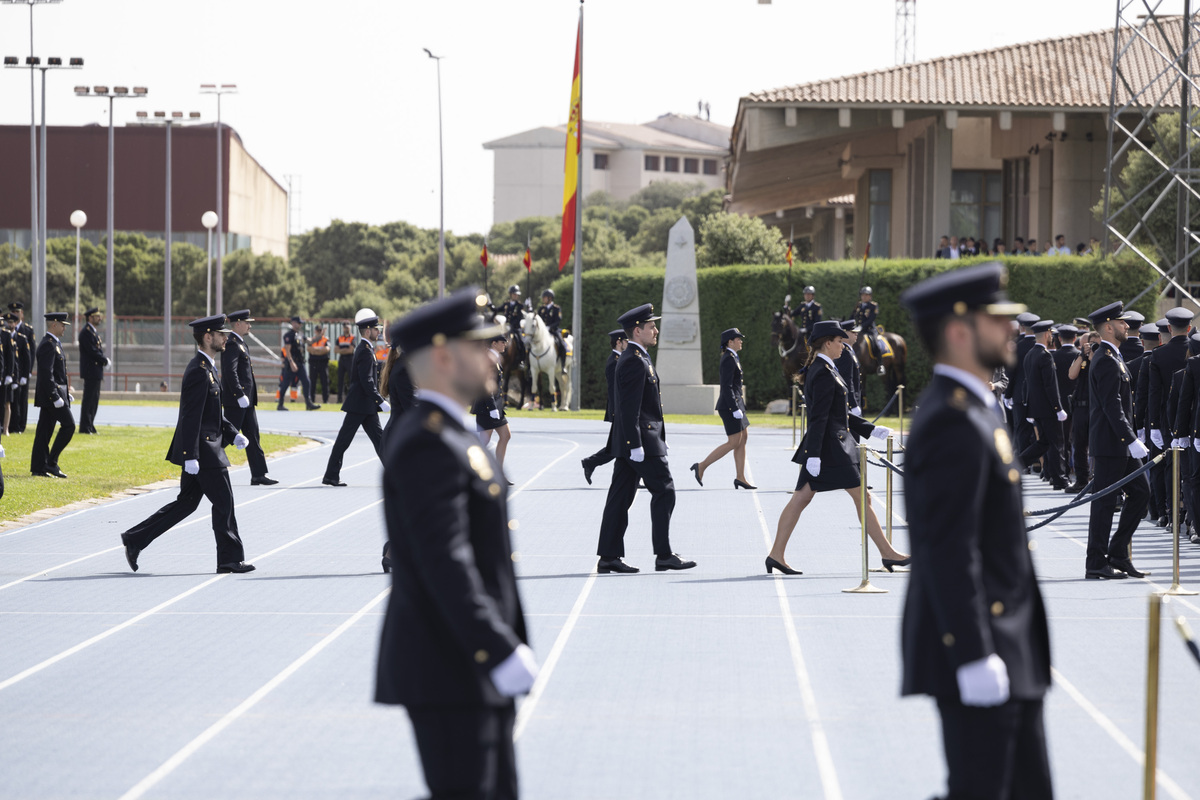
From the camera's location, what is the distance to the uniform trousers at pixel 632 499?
10.3 metres

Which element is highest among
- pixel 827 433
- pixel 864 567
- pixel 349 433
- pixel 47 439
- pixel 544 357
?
pixel 544 357

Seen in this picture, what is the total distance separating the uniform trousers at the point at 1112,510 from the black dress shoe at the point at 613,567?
10.9 ft

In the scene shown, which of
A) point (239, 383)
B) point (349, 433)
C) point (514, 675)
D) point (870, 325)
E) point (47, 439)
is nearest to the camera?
point (514, 675)

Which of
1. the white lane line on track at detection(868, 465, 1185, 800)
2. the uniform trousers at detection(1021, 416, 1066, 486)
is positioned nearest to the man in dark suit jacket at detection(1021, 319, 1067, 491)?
the uniform trousers at detection(1021, 416, 1066, 486)

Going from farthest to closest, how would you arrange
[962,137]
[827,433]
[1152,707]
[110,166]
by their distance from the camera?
[110,166], [962,137], [827,433], [1152,707]

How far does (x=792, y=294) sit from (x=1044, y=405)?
1840cm

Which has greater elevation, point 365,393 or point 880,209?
point 880,209

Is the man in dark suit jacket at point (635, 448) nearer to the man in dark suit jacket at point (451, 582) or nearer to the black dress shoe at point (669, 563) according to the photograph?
the black dress shoe at point (669, 563)

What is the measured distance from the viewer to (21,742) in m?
6.09

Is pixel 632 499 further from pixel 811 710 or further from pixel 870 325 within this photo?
pixel 870 325

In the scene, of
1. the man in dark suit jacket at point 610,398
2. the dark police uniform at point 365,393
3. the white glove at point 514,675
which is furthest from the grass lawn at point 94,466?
the white glove at point 514,675

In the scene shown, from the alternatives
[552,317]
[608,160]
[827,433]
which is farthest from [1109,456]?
[608,160]

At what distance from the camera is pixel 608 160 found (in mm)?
120562

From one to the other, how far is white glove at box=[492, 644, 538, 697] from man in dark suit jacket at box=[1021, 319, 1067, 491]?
45.7ft
